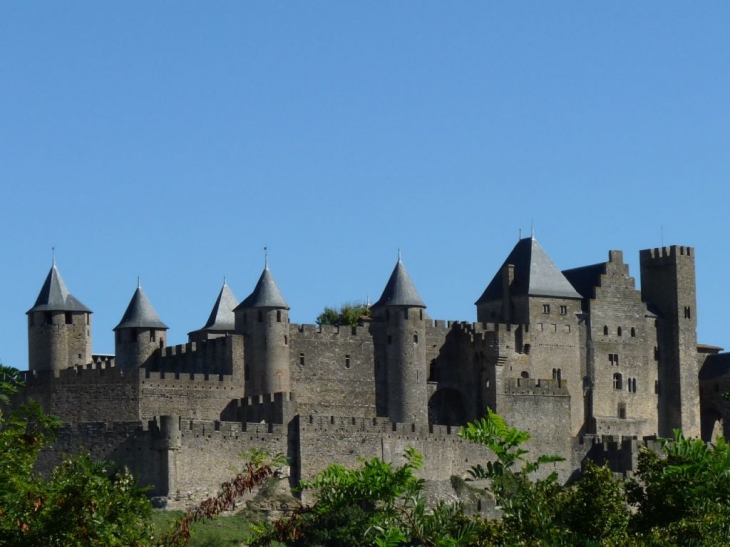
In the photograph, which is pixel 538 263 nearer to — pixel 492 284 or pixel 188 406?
pixel 492 284

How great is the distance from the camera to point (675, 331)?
290ft

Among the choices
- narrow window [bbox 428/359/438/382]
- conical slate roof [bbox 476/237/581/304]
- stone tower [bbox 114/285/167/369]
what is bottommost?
narrow window [bbox 428/359/438/382]

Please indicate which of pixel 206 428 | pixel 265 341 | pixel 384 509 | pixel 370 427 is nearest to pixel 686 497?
pixel 384 509

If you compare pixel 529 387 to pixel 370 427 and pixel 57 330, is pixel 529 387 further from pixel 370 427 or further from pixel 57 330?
pixel 57 330

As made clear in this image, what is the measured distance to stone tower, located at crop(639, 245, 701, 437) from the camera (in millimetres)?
87812

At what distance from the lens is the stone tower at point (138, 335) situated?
80.2m

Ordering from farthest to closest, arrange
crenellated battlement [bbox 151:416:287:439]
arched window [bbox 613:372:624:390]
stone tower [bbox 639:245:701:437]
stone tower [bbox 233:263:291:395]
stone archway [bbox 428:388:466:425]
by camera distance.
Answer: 1. stone tower [bbox 639:245:701:437]
2. arched window [bbox 613:372:624:390]
3. stone archway [bbox 428:388:466:425]
4. stone tower [bbox 233:263:291:395]
5. crenellated battlement [bbox 151:416:287:439]

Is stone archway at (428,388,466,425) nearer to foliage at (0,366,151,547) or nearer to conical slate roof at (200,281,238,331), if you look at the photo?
conical slate roof at (200,281,238,331)

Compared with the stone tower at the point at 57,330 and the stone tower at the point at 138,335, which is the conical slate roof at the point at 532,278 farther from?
the stone tower at the point at 57,330

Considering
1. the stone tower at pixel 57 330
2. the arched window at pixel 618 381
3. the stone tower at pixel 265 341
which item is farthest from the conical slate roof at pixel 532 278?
the stone tower at pixel 57 330

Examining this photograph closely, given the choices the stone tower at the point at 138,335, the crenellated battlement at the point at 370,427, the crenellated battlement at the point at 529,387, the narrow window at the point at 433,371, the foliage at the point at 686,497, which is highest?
the stone tower at the point at 138,335

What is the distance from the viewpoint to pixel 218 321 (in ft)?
279

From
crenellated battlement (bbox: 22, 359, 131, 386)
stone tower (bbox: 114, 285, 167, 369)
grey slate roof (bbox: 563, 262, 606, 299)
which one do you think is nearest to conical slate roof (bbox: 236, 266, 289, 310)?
stone tower (bbox: 114, 285, 167, 369)

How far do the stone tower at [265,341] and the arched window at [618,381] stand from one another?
49.3ft
